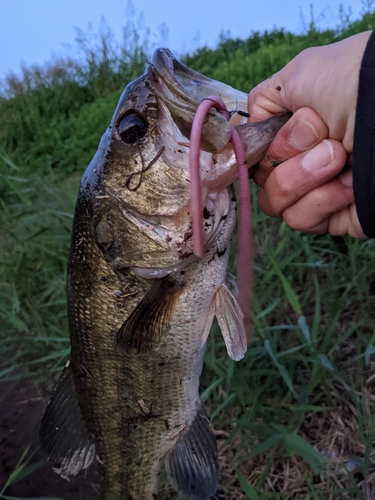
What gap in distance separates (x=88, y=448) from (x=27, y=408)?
3.34 ft

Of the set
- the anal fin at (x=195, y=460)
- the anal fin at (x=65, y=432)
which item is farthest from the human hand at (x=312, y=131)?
the anal fin at (x=65, y=432)

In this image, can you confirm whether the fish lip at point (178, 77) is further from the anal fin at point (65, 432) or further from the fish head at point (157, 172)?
the anal fin at point (65, 432)

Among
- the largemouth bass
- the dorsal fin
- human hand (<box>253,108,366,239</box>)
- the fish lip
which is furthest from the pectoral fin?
the fish lip

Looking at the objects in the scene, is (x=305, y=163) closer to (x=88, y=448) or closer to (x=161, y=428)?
(x=161, y=428)

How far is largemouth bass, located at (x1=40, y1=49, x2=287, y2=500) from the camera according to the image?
110 centimetres

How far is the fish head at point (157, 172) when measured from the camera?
42.4 inches

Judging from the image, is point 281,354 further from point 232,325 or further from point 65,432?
point 65,432

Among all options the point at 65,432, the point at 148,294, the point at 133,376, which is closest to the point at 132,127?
the point at 148,294

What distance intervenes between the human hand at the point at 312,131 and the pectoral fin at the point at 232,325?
31 centimetres

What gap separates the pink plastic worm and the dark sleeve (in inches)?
11.0

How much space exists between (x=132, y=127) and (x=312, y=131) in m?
0.47

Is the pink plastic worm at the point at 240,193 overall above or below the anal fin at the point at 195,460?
above

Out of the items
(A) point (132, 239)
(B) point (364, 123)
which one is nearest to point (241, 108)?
(B) point (364, 123)

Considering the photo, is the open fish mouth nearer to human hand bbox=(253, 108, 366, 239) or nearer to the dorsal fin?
human hand bbox=(253, 108, 366, 239)
